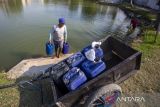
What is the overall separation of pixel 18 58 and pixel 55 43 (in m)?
2.87

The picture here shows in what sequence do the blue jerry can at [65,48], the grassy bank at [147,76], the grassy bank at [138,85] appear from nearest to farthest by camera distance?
1. the grassy bank at [138,85]
2. the grassy bank at [147,76]
3. the blue jerry can at [65,48]

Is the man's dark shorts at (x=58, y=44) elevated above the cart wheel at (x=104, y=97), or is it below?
below

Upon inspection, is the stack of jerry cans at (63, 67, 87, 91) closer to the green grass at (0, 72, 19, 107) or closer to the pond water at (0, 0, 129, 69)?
the green grass at (0, 72, 19, 107)

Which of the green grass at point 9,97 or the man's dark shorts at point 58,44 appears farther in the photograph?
the man's dark shorts at point 58,44

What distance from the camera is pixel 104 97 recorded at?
4812 millimetres

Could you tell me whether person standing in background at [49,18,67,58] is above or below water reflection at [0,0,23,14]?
above

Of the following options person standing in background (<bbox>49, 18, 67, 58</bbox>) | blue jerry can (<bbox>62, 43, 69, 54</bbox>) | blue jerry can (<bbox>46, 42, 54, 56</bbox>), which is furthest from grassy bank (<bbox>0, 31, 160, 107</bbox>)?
blue jerry can (<bbox>62, 43, 69, 54</bbox>)

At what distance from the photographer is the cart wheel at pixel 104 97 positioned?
4.66m

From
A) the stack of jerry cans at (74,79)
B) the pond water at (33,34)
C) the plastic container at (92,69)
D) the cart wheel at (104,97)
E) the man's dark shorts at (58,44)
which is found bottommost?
the pond water at (33,34)

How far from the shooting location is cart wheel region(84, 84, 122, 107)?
466 centimetres

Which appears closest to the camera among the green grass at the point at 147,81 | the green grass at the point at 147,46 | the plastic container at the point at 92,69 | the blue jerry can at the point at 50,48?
the plastic container at the point at 92,69

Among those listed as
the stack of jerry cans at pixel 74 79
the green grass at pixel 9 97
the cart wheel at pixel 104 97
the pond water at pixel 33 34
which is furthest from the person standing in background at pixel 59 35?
the cart wheel at pixel 104 97

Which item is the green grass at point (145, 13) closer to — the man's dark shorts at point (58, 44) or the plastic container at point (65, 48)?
the plastic container at point (65, 48)

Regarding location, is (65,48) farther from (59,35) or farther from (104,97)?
(104,97)
